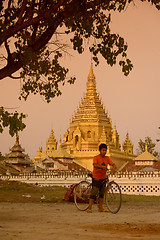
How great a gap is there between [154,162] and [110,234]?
130 ft

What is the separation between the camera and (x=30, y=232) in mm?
6051

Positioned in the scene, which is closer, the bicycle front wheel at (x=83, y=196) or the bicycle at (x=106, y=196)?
the bicycle at (x=106, y=196)

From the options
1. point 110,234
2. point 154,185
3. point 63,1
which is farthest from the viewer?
point 154,185

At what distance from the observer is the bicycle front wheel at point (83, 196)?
10.4 meters

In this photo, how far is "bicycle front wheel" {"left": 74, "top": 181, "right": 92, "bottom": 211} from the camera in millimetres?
10383

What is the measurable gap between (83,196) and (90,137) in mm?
46408

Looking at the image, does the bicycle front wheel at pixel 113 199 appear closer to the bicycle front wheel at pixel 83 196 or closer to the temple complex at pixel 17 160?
the bicycle front wheel at pixel 83 196

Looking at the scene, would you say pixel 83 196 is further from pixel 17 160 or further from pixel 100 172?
pixel 17 160

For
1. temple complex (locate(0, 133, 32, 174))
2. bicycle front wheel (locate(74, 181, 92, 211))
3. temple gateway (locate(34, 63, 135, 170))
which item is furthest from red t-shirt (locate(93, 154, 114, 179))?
temple gateway (locate(34, 63, 135, 170))

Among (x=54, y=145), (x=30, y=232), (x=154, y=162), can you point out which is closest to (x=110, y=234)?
(x=30, y=232)

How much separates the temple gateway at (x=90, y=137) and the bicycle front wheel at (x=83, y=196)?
4050 centimetres

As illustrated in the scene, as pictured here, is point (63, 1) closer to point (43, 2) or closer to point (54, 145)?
point (43, 2)

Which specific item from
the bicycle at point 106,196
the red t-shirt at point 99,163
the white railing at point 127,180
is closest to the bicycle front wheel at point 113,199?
the bicycle at point 106,196

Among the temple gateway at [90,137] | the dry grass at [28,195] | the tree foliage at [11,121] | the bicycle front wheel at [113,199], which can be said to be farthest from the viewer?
the temple gateway at [90,137]
